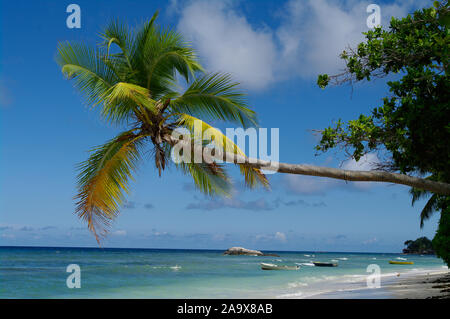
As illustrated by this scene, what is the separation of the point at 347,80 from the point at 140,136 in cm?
351

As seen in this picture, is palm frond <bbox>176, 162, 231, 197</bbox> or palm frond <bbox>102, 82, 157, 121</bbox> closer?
palm frond <bbox>102, 82, 157, 121</bbox>

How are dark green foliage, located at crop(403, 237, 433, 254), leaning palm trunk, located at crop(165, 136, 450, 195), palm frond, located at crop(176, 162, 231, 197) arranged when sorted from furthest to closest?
dark green foliage, located at crop(403, 237, 433, 254) < palm frond, located at crop(176, 162, 231, 197) < leaning palm trunk, located at crop(165, 136, 450, 195)

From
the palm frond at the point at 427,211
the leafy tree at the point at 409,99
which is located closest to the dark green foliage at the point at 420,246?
the palm frond at the point at 427,211

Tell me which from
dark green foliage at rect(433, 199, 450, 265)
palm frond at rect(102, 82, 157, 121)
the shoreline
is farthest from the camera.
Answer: the shoreline

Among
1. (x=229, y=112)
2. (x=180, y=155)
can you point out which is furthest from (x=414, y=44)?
(x=180, y=155)

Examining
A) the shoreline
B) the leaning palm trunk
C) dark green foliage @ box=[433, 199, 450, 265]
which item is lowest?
the shoreline

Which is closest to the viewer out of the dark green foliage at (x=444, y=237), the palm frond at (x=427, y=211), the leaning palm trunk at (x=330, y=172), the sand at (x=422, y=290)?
the leaning palm trunk at (x=330, y=172)

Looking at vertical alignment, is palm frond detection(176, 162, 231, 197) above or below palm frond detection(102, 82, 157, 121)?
below

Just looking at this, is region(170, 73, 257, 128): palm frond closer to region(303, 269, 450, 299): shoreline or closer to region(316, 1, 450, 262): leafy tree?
region(316, 1, 450, 262): leafy tree

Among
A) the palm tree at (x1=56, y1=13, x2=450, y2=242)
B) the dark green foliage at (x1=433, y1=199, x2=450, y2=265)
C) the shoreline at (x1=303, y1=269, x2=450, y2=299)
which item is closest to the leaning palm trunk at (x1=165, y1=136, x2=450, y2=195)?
the palm tree at (x1=56, y1=13, x2=450, y2=242)

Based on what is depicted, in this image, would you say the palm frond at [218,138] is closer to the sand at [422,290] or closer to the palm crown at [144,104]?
the palm crown at [144,104]

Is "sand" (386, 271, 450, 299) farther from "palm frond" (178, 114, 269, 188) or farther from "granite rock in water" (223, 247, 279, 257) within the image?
"granite rock in water" (223, 247, 279, 257)

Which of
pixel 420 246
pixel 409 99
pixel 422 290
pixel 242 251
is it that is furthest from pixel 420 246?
pixel 409 99

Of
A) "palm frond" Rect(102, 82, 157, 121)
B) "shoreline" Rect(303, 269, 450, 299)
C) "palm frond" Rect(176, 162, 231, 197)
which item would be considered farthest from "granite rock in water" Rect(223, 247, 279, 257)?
"palm frond" Rect(102, 82, 157, 121)
